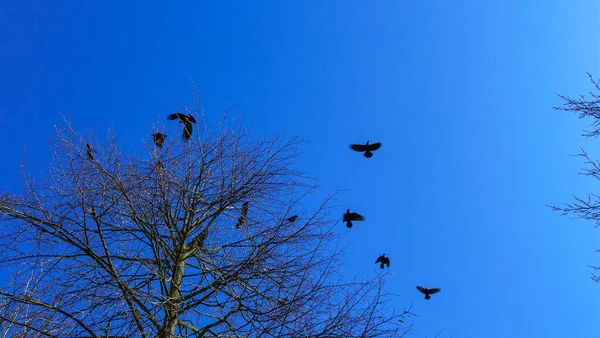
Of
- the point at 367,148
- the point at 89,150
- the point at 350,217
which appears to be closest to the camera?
the point at 89,150

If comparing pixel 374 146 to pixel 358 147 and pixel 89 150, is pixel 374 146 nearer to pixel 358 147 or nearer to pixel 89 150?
pixel 358 147

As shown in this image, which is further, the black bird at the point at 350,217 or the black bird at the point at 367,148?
the black bird at the point at 367,148

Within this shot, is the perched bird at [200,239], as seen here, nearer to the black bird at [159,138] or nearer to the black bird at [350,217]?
the black bird at [159,138]

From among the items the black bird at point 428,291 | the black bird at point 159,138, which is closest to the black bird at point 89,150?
the black bird at point 159,138

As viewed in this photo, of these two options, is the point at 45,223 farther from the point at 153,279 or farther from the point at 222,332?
the point at 222,332

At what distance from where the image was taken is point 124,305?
413 cm

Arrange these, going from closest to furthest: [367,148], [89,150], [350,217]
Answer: [89,150] → [350,217] → [367,148]

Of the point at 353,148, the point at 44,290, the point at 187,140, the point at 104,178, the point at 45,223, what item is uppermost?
the point at 353,148

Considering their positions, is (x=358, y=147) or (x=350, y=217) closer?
(x=350, y=217)

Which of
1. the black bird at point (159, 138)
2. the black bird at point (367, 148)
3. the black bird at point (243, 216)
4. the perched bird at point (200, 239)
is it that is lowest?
the perched bird at point (200, 239)

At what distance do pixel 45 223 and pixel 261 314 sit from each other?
1875 millimetres

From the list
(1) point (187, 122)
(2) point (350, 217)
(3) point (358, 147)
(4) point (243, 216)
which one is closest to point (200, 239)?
(4) point (243, 216)

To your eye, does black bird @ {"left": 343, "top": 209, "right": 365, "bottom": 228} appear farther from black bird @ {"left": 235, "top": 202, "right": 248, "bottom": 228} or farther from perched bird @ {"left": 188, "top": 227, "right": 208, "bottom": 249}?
perched bird @ {"left": 188, "top": 227, "right": 208, "bottom": 249}

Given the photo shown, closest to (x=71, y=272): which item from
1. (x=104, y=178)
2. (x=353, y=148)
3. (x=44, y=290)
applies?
(x=44, y=290)
